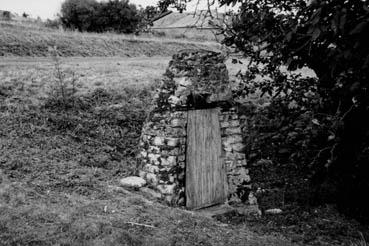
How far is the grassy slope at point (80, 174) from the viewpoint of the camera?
5.46 meters

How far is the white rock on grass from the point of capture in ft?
24.0

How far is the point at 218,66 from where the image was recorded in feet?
24.5

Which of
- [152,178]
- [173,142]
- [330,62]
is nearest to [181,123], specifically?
[173,142]

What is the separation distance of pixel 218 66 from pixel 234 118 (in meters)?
1.09

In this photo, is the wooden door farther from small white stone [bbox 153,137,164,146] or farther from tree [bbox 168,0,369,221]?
tree [bbox 168,0,369,221]

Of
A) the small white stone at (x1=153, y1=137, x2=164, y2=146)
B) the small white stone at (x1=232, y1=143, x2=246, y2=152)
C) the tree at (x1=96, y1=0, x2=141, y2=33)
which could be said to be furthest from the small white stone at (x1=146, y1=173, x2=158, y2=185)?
the tree at (x1=96, y1=0, x2=141, y2=33)

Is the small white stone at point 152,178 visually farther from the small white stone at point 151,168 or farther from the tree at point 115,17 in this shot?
the tree at point 115,17

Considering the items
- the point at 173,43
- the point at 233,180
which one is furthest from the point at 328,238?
the point at 173,43

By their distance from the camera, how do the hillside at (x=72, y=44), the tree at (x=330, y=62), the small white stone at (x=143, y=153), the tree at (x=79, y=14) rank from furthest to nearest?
the tree at (x=79, y=14), the hillside at (x=72, y=44), the small white stone at (x=143, y=153), the tree at (x=330, y=62)

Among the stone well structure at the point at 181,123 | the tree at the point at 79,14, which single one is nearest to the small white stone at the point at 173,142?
the stone well structure at the point at 181,123

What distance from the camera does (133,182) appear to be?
24.1ft

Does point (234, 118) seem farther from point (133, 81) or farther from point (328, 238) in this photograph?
point (133, 81)

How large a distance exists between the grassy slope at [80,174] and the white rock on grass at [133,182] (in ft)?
0.60

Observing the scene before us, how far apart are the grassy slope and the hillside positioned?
4.89m
